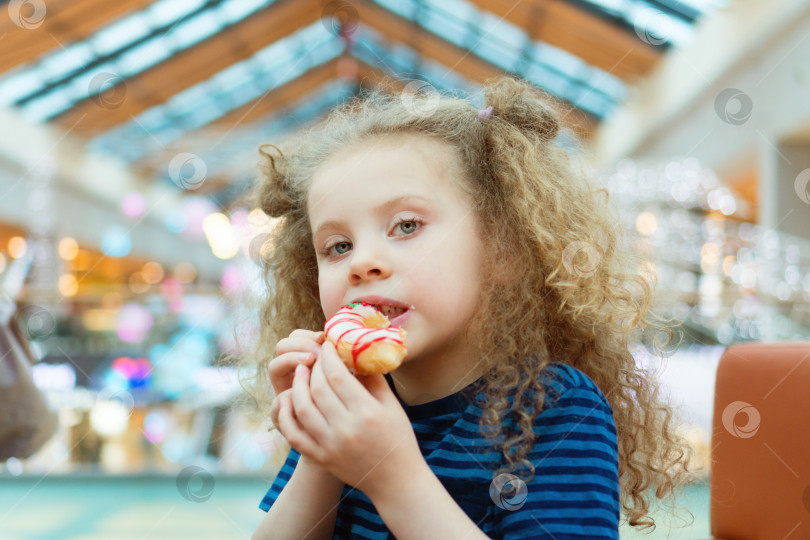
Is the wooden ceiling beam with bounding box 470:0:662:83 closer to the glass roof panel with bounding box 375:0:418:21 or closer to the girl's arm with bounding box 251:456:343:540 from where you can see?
the glass roof panel with bounding box 375:0:418:21

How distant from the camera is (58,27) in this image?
20.9ft

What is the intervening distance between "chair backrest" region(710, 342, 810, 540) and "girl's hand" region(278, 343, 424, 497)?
47 cm

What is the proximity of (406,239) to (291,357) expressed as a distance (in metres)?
0.20

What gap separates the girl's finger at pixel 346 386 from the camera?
2.39ft

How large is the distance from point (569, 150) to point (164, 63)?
26.2 feet

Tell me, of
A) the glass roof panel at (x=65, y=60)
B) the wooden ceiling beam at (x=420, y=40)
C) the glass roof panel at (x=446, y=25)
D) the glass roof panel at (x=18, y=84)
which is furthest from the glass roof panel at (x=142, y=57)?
the glass roof panel at (x=446, y=25)

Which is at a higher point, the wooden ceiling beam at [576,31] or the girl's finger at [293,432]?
the wooden ceiling beam at [576,31]

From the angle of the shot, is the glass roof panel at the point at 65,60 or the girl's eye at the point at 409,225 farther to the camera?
the glass roof panel at the point at 65,60

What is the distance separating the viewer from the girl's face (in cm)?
85

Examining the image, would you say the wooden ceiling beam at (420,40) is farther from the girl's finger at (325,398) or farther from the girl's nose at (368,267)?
the girl's finger at (325,398)

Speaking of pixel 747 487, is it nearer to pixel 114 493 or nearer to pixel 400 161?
pixel 400 161

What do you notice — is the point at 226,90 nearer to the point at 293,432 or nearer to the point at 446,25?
the point at 446,25

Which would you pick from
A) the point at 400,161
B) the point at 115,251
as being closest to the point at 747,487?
the point at 400,161

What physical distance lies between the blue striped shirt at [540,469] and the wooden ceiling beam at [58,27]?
20.5 ft
